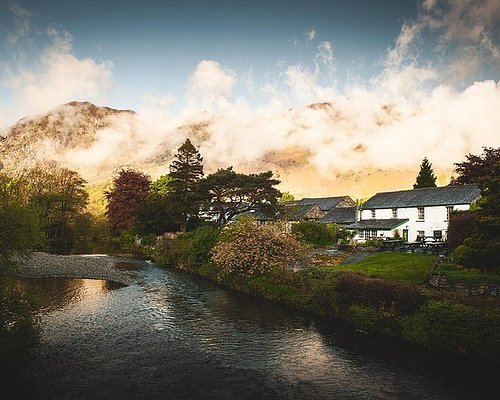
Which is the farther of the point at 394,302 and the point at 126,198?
the point at 126,198

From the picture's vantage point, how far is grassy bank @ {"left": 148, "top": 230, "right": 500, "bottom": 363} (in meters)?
17.8

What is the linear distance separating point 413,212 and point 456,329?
148ft

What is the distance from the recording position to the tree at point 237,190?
186 ft

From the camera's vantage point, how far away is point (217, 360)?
1802 centimetres

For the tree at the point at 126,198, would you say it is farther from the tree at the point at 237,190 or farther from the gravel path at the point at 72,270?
the gravel path at the point at 72,270

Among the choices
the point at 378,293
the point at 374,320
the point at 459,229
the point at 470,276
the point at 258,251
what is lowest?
the point at 374,320

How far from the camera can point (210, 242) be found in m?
45.1

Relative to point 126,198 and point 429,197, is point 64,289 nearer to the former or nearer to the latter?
point 429,197

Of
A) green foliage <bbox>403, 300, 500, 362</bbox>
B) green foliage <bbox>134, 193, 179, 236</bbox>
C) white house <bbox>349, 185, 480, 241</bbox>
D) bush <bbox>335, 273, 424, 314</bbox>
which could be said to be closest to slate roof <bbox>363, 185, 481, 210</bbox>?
white house <bbox>349, 185, 480, 241</bbox>

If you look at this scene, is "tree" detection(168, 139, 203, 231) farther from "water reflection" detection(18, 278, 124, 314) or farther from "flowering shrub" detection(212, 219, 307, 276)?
"flowering shrub" detection(212, 219, 307, 276)

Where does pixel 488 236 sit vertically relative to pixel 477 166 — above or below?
below

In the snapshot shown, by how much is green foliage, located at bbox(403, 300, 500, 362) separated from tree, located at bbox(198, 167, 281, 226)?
125 feet

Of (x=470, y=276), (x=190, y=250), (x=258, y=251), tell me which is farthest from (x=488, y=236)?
(x=190, y=250)

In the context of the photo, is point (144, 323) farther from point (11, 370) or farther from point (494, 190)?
point (494, 190)
